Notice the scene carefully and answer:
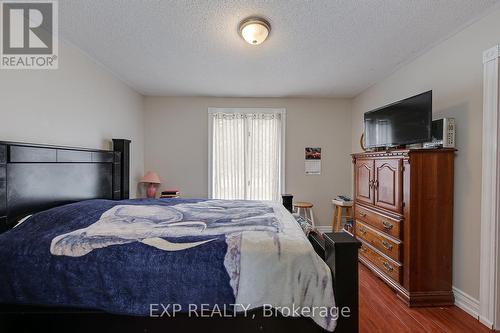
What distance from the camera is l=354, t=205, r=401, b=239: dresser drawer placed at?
2145mm

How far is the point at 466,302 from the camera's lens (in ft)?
6.29

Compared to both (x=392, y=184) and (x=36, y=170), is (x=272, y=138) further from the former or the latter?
(x=36, y=170)

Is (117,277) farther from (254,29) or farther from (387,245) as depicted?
(387,245)

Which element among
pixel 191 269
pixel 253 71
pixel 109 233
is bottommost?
pixel 191 269

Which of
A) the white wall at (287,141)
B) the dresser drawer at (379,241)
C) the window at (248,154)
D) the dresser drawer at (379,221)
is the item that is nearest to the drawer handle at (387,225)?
the dresser drawer at (379,221)

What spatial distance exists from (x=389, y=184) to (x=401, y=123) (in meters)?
0.68

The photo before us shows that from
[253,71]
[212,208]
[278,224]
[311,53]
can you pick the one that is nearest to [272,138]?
[253,71]

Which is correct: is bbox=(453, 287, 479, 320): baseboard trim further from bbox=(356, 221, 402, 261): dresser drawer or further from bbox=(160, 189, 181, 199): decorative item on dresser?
bbox=(160, 189, 181, 199): decorative item on dresser

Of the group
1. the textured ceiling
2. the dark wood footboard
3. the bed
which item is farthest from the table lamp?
the dark wood footboard

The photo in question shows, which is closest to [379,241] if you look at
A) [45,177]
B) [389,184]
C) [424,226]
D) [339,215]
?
[424,226]

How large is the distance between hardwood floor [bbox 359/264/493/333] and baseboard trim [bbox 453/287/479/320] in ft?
0.12

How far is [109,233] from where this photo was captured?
4.63 ft

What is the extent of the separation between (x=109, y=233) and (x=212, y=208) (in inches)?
37.8

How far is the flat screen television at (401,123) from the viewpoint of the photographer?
2070mm
